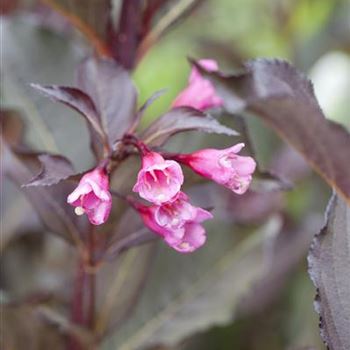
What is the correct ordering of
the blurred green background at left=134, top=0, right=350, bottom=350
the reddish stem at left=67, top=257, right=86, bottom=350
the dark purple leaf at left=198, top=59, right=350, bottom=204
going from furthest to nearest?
the blurred green background at left=134, top=0, right=350, bottom=350 < the reddish stem at left=67, top=257, right=86, bottom=350 < the dark purple leaf at left=198, top=59, right=350, bottom=204

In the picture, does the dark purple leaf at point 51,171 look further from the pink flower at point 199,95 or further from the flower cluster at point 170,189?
the pink flower at point 199,95

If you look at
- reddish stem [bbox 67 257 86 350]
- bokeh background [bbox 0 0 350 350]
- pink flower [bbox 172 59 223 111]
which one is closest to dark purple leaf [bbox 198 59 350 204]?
pink flower [bbox 172 59 223 111]

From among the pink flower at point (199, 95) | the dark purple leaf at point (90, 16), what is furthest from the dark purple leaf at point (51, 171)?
the dark purple leaf at point (90, 16)

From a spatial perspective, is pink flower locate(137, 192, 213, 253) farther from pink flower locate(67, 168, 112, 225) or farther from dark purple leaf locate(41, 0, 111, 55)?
dark purple leaf locate(41, 0, 111, 55)

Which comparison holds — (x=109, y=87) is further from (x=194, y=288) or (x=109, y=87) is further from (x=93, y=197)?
(x=194, y=288)

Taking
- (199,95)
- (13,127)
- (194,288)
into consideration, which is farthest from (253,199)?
(199,95)

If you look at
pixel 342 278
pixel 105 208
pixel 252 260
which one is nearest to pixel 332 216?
pixel 342 278

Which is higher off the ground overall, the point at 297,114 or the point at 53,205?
the point at 297,114
